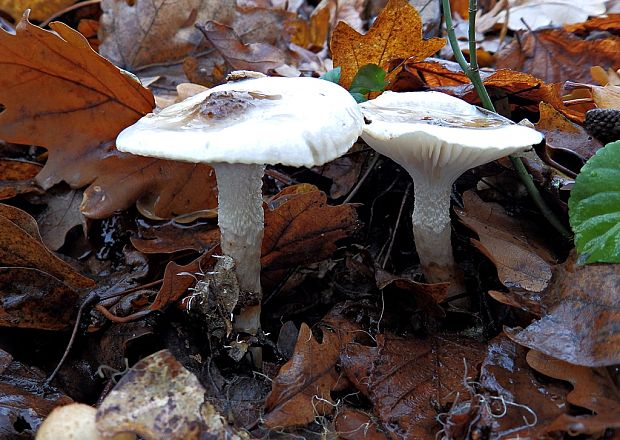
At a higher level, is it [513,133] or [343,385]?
[513,133]

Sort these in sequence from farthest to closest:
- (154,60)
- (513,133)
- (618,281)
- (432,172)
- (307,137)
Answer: (154,60)
(432,172)
(513,133)
(618,281)
(307,137)

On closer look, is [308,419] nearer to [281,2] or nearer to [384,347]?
[384,347]

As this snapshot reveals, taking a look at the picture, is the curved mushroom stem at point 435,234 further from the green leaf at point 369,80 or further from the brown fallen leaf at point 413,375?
the green leaf at point 369,80

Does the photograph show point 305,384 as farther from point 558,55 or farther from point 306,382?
point 558,55

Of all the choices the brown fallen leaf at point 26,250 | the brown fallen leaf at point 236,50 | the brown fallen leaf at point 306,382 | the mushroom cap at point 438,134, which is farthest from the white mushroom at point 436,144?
the brown fallen leaf at point 236,50

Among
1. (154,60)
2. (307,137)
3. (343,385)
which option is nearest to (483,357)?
(343,385)

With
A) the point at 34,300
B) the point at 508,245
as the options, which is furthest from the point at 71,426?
the point at 508,245
